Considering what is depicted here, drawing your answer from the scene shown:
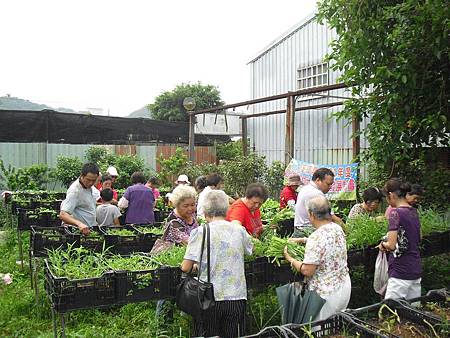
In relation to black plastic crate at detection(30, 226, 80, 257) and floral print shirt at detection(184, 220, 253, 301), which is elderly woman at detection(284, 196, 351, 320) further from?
black plastic crate at detection(30, 226, 80, 257)

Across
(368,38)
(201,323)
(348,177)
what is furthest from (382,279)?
(348,177)

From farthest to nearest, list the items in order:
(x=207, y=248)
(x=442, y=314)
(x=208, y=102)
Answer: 1. (x=208, y=102)
2. (x=207, y=248)
3. (x=442, y=314)

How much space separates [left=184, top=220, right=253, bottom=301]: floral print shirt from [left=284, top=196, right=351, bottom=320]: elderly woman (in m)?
0.51

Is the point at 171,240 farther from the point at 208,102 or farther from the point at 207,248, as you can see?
the point at 208,102

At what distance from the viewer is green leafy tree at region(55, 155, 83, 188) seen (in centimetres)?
1198

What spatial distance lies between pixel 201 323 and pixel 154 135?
11.6 metres

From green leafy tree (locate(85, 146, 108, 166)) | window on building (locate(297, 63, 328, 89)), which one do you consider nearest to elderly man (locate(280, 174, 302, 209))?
window on building (locate(297, 63, 328, 89))

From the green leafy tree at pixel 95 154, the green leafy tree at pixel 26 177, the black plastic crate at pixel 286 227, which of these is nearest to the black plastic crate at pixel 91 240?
the black plastic crate at pixel 286 227

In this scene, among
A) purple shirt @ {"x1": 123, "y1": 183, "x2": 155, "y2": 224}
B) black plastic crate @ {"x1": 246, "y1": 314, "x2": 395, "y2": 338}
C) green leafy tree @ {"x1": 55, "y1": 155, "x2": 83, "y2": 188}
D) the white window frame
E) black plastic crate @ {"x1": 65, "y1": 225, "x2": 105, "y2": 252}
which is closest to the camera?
black plastic crate @ {"x1": 246, "y1": 314, "x2": 395, "y2": 338}

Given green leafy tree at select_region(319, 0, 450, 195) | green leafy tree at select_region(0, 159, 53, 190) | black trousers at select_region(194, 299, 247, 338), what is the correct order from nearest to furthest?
1. black trousers at select_region(194, 299, 247, 338)
2. green leafy tree at select_region(319, 0, 450, 195)
3. green leafy tree at select_region(0, 159, 53, 190)

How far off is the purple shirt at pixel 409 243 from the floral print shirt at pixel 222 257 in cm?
151

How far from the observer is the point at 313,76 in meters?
12.5

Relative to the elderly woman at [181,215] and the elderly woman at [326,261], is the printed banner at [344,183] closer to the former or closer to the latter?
the elderly woman at [181,215]

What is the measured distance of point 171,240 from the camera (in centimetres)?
420
